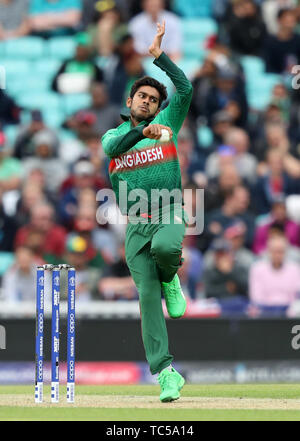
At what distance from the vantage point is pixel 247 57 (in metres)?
17.4

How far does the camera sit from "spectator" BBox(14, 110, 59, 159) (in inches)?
608

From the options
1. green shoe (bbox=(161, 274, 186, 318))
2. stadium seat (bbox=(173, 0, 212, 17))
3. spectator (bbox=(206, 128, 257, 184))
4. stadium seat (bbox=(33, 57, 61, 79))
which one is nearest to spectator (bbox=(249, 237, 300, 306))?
spectator (bbox=(206, 128, 257, 184))

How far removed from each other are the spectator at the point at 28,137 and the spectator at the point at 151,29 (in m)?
2.29

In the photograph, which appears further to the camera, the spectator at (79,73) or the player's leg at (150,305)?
the spectator at (79,73)

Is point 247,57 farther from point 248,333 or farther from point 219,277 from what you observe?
point 248,333

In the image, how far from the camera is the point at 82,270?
13.1 meters

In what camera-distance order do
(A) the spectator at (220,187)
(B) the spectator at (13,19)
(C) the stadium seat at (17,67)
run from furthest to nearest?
(B) the spectator at (13,19)
(C) the stadium seat at (17,67)
(A) the spectator at (220,187)

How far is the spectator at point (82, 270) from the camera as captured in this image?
42.4 feet

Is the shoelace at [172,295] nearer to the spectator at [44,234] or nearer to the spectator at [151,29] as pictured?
the spectator at [44,234]

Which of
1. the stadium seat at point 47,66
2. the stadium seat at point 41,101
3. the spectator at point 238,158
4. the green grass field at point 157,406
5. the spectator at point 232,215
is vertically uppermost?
the stadium seat at point 47,66

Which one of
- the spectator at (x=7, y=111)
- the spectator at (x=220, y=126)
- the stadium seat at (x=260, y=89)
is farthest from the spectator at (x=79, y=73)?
the stadium seat at (x=260, y=89)

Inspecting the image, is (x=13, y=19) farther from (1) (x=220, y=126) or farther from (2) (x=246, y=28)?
(1) (x=220, y=126)

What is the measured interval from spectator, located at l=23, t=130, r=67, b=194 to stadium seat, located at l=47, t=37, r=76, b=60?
2.64 m

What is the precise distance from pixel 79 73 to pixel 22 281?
16.3 feet
